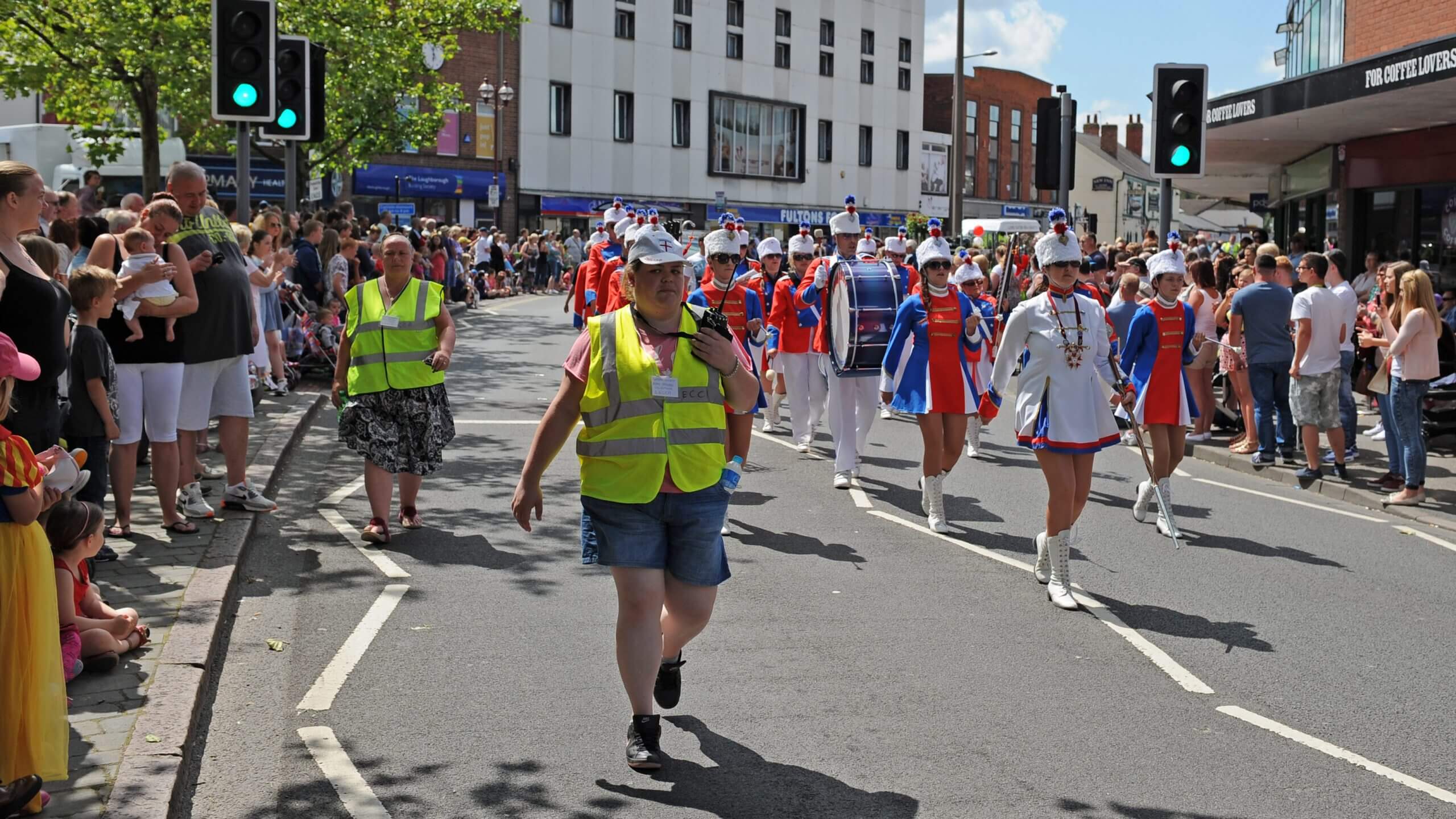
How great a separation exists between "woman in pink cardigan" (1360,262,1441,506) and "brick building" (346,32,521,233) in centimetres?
4056

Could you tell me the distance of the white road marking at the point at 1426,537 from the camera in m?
10.2

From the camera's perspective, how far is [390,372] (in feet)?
29.9

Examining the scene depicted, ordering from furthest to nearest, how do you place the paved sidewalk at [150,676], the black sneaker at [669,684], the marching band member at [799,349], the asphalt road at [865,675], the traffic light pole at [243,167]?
1. the marching band member at [799,349]
2. the traffic light pole at [243,167]
3. the black sneaker at [669,684]
4. the asphalt road at [865,675]
5. the paved sidewalk at [150,676]

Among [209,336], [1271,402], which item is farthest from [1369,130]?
[209,336]

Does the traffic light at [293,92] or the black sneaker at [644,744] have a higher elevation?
the traffic light at [293,92]

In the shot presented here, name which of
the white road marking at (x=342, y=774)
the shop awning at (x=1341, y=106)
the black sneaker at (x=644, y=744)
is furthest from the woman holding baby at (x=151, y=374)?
the shop awning at (x=1341, y=106)

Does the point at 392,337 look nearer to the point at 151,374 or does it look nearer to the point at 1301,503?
the point at 151,374

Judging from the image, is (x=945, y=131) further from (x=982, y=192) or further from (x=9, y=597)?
(x=9, y=597)

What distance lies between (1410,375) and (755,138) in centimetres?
5276

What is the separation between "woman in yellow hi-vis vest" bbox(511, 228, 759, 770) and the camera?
5.29m

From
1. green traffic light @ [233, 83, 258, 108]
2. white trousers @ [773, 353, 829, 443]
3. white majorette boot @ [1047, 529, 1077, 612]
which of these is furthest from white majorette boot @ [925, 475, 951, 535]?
green traffic light @ [233, 83, 258, 108]

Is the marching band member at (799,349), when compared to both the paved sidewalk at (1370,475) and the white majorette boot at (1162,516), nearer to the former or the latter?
the white majorette boot at (1162,516)

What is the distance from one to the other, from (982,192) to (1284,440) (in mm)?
72128

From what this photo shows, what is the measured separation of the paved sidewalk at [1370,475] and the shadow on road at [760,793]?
7305mm
